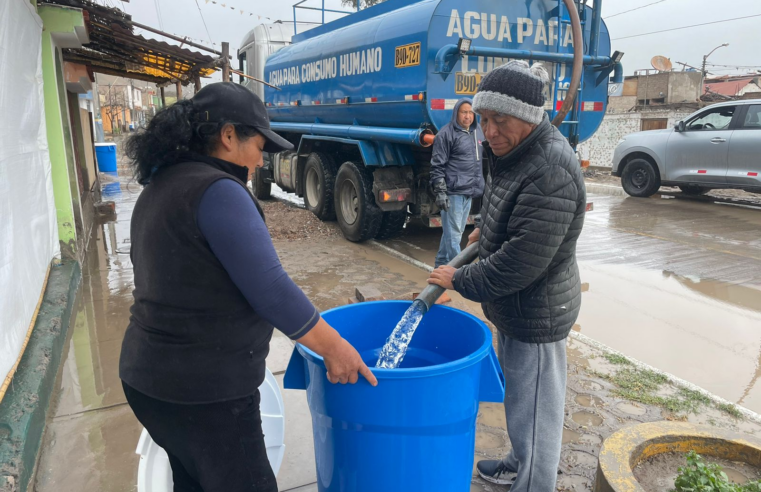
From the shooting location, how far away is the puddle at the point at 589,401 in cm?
310

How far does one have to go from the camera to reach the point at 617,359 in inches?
143

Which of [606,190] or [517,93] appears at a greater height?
[517,93]

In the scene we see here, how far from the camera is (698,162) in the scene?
9695 millimetres

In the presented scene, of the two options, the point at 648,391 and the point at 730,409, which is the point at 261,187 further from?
the point at 730,409

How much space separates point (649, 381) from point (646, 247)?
404cm

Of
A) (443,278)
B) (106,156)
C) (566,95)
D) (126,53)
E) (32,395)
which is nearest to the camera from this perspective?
(443,278)

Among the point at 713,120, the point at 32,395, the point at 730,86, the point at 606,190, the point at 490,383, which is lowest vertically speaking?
the point at 606,190

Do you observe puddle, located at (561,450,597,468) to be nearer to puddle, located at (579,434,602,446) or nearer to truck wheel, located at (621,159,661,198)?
puddle, located at (579,434,602,446)

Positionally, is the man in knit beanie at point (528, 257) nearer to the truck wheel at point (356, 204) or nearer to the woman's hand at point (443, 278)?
the woman's hand at point (443, 278)

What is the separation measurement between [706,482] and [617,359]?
1896 millimetres

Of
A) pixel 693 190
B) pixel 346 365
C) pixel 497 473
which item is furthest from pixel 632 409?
pixel 693 190

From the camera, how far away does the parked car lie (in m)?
8.97

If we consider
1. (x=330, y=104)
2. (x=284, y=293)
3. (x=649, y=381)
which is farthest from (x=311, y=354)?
(x=330, y=104)

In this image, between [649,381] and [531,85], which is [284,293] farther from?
[649,381]
